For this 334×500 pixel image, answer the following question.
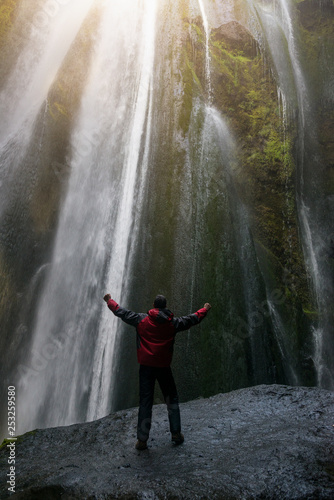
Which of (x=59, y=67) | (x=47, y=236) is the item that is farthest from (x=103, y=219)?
(x=59, y=67)

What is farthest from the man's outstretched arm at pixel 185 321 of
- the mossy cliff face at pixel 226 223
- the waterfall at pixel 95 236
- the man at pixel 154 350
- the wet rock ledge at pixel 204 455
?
the waterfall at pixel 95 236

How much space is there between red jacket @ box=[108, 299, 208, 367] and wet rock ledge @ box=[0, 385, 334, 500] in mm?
920

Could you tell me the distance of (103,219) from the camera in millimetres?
8094

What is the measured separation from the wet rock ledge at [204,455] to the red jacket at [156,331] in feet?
3.02

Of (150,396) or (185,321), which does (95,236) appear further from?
(150,396)

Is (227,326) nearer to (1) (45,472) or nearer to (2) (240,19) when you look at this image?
(1) (45,472)

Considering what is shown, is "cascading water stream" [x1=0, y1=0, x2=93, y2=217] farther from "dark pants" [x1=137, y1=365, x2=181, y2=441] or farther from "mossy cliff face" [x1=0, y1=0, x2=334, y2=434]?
"dark pants" [x1=137, y1=365, x2=181, y2=441]

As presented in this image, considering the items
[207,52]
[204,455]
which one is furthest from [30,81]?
[204,455]

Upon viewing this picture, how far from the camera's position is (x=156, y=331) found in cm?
337

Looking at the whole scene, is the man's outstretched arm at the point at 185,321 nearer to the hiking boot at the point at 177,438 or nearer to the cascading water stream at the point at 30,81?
the hiking boot at the point at 177,438

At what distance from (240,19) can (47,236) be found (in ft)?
30.9

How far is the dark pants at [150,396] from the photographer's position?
11.1 ft

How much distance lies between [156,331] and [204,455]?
4.10 feet

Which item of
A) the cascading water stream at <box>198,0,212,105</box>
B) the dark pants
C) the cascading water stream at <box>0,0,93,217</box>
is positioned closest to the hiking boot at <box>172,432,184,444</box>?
the dark pants
